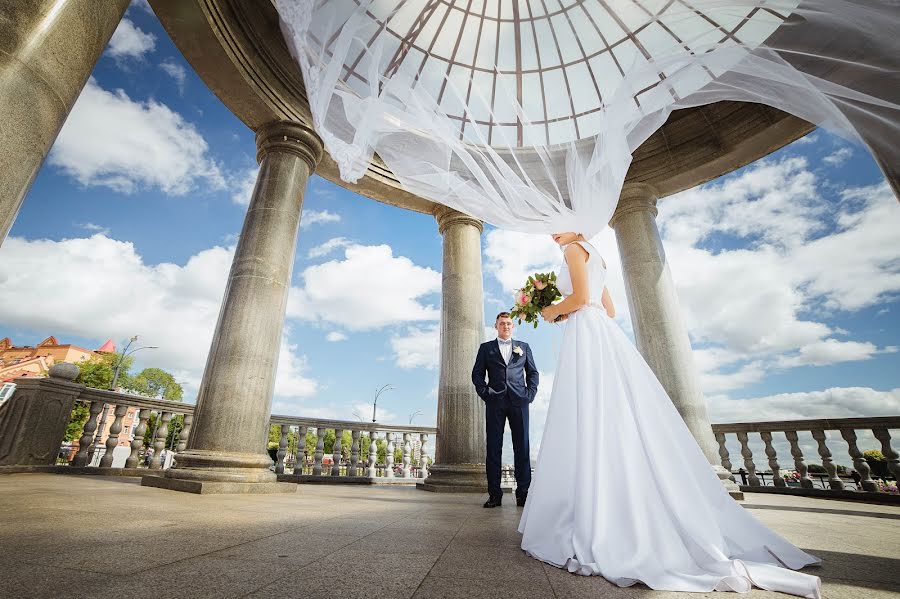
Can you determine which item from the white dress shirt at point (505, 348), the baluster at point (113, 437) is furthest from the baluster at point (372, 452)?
the white dress shirt at point (505, 348)

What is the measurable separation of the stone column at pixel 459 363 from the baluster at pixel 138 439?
666cm

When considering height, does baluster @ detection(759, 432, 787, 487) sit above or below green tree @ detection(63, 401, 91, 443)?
below

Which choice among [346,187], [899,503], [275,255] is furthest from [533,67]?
[899,503]

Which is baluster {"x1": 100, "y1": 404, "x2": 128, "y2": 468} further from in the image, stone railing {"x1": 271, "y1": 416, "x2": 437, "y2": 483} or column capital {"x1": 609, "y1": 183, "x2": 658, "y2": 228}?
column capital {"x1": 609, "y1": 183, "x2": 658, "y2": 228}

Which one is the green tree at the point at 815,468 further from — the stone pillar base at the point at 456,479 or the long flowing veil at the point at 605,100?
the long flowing veil at the point at 605,100

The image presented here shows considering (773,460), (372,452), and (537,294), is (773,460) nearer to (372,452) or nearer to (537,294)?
(537,294)

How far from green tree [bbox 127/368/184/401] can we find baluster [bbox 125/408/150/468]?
6834cm

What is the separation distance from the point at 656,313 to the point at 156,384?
80.7 m

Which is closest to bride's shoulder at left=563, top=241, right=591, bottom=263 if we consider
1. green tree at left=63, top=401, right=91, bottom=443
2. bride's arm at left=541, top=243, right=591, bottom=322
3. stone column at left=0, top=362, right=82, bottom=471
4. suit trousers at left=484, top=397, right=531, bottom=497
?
bride's arm at left=541, top=243, right=591, bottom=322

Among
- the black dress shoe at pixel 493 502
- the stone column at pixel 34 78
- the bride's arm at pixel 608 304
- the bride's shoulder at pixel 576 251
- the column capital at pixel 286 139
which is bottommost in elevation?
the black dress shoe at pixel 493 502

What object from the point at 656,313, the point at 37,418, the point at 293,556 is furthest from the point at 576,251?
the point at 37,418

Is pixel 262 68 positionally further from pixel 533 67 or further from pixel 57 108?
pixel 533 67

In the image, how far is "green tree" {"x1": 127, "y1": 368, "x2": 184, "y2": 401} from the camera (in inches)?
2581

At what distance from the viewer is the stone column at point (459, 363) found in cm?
974
